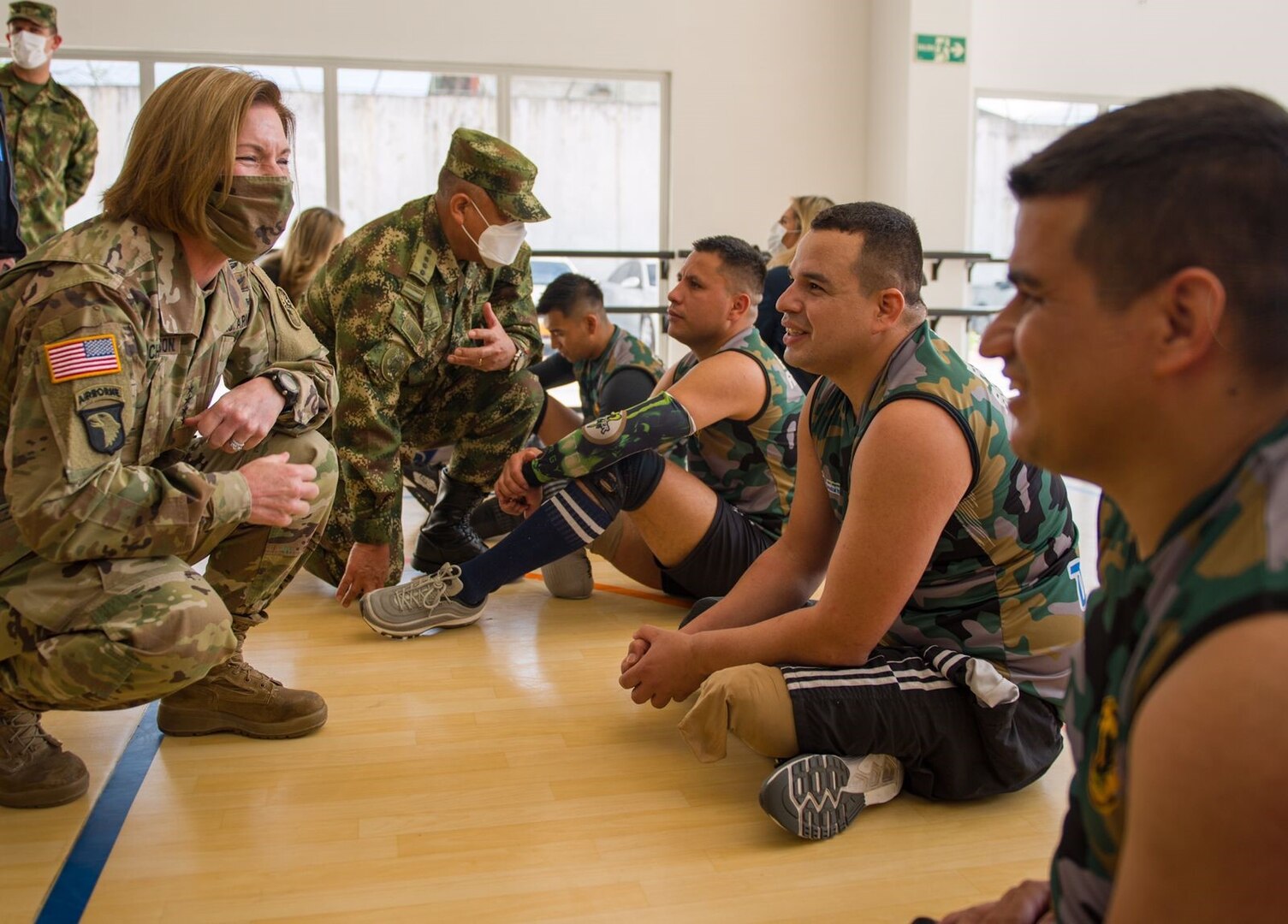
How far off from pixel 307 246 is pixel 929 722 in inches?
122

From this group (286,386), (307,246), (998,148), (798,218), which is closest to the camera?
(286,386)

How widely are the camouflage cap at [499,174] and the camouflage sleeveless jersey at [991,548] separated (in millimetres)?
1545

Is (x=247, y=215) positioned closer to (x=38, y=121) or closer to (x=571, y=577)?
(x=571, y=577)

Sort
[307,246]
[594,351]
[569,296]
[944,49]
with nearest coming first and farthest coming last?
[569,296] < [594,351] < [307,246] < [944,49]

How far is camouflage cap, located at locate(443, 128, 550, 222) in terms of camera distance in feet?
10.1

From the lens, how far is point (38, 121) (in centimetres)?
526

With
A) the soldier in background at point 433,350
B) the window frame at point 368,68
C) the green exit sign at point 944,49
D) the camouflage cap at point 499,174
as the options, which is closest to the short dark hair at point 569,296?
the soldier in background at point 433,350

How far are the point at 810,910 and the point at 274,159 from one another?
1482 mm

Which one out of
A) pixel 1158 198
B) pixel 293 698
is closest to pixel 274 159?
pixel 293 698

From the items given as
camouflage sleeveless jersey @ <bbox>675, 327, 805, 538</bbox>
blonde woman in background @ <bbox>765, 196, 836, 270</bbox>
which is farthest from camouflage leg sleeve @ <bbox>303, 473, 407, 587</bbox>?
blonde woman in background @ <bbox>765, 196, 836, 270</bbox>

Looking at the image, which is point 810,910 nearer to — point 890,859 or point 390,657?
point 890,859

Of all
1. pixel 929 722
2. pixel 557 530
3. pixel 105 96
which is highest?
pixel 105 96

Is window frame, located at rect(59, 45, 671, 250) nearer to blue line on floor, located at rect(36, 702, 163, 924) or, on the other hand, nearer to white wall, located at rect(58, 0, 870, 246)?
white wall, located at rect(58, 0, 870, 246)

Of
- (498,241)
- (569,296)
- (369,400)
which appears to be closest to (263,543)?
(369,400)
